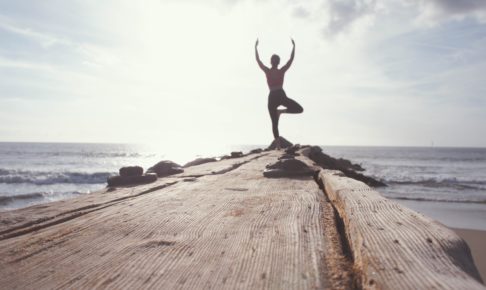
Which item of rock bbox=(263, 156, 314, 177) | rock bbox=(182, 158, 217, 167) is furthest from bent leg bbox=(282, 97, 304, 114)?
rock bbox=(263, 156, 314, 177)

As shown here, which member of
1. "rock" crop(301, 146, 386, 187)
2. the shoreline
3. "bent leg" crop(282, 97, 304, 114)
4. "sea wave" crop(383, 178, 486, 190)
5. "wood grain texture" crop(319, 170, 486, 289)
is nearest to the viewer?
"wood grain texture" crop(319, 170, 486, 289)

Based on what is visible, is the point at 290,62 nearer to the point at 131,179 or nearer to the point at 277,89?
the point at 277,89

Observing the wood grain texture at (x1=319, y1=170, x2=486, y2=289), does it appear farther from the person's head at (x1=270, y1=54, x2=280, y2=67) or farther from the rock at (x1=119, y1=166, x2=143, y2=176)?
the person's head at (x1=270, y1=54, x2=280, y2=67)

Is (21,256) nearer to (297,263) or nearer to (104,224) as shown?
(104,224)

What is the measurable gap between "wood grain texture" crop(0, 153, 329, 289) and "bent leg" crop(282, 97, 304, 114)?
600cm

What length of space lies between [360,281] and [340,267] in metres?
0.10

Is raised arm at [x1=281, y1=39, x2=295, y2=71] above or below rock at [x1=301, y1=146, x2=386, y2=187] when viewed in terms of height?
above

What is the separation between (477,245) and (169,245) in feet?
28.7

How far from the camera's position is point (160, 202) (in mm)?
1855

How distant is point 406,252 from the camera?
2.80 ft

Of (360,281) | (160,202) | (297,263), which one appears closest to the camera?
(360,281)

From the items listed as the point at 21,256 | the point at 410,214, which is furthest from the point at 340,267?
the point at 21,256

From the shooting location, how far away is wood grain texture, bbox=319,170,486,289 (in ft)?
2.30

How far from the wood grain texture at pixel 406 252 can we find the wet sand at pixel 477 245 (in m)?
6.30
